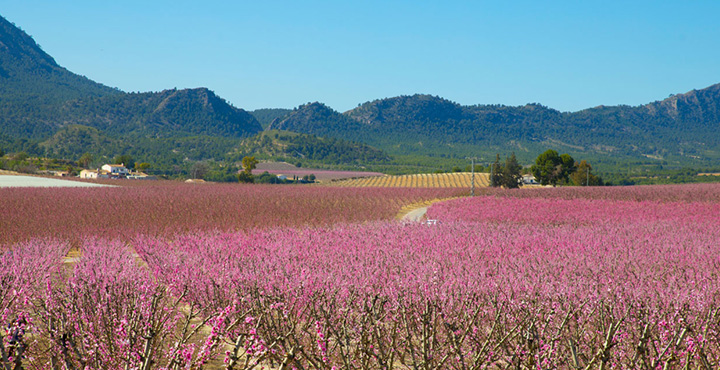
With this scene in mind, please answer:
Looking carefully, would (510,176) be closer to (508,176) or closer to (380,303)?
(508,176)

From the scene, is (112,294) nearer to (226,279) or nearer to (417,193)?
(226,279)

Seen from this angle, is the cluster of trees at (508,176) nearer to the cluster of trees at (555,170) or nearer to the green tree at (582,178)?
the green tree at (582,178)

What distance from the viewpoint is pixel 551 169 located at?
81062 mm

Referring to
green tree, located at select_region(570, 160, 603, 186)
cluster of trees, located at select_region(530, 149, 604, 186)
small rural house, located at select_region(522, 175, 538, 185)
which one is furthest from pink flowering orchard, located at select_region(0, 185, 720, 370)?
small rural house, located at select_region(522, 175, 538, 185)

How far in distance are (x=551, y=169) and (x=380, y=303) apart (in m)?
82.6

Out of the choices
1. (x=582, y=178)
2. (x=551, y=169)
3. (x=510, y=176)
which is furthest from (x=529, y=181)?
(x=510, y=176)

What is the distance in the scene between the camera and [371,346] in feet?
11.2

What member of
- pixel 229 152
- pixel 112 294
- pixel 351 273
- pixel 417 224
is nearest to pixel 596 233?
pixel 417 224

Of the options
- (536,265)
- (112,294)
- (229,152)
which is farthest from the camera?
(229,152)

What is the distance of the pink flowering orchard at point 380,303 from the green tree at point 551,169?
249 feet

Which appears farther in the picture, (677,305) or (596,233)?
(596,233)

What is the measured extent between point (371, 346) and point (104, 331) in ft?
6.88

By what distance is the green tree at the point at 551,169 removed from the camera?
81062 mm

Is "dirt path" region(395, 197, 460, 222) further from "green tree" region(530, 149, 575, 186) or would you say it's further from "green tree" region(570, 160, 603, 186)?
"green tree" region(530, 149, 575, 186)
